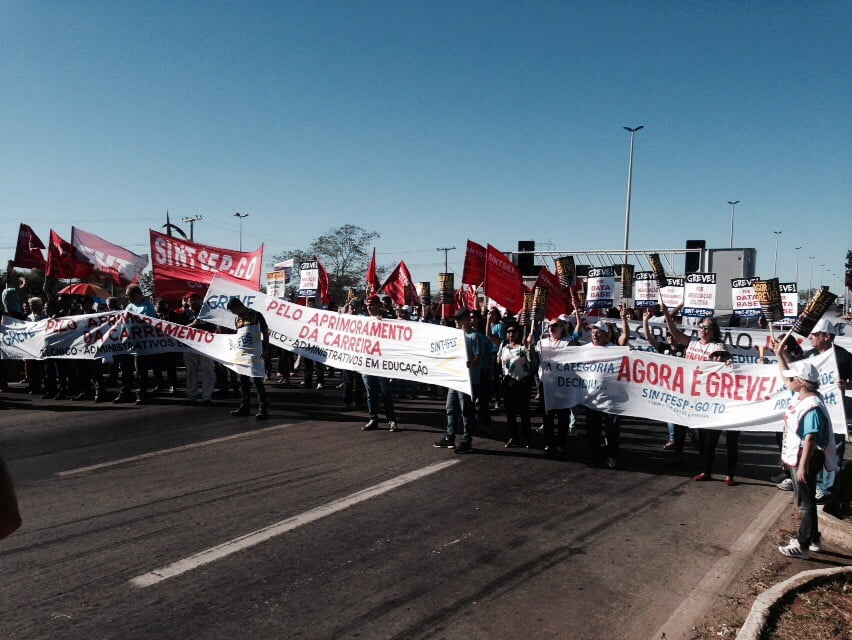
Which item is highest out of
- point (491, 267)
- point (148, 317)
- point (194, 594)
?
point (491, 267)

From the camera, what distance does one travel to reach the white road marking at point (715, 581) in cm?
397

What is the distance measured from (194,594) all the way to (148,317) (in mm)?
8075

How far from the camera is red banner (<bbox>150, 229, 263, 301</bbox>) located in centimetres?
1258

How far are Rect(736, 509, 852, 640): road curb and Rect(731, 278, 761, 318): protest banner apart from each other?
18.6 ft

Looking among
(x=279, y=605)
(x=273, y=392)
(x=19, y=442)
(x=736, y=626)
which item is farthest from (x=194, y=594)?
(x=273, y=392)

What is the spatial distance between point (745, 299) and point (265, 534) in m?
8.95

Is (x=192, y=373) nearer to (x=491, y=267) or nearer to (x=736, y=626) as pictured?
(x=491, y=267)

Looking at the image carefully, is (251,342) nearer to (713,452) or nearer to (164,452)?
(164,452)

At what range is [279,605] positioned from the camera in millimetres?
4066

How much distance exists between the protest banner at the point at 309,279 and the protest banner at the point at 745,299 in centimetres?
852

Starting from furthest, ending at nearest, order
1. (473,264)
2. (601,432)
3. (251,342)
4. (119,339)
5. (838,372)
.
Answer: (473,264) < (119,339) < (251,342) < (601,432) < (838,372)

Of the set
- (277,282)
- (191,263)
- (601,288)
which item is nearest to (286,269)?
(277,282)

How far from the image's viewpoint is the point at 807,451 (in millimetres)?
5082

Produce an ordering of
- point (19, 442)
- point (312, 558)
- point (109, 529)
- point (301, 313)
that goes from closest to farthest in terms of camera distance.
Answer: point (312, 558) → point (109, 529) → point (19, 442) → point (301, 313)
